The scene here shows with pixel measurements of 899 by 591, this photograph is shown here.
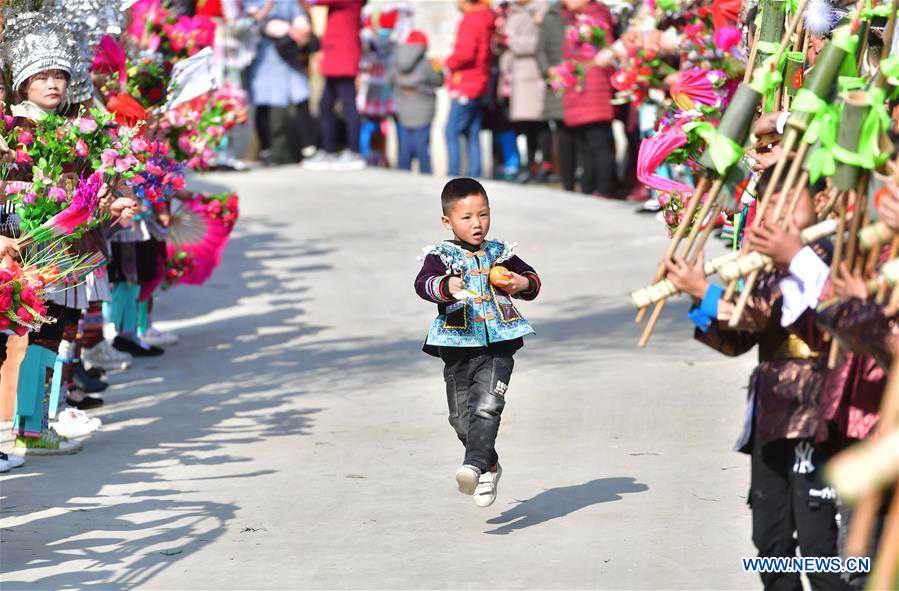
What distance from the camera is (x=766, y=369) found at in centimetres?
455

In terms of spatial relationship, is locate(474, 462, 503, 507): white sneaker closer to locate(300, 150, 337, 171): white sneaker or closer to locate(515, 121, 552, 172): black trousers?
locate(515, 121, 552, 172): black trousers

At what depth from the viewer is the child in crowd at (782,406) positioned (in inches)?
172

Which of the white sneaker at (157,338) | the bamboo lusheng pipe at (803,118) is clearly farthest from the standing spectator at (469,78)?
the bamboo lusheng pipe at (803,118)

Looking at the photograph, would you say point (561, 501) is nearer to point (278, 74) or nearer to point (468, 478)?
point (468, 478)

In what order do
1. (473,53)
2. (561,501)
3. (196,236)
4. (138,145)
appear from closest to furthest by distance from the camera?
(561,501)
(138,145)
(196,236)
(473,53)

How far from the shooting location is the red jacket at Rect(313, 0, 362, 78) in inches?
712

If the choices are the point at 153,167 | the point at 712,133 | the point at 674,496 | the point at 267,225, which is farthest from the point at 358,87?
the point at 712,133

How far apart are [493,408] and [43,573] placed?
5.78 feet

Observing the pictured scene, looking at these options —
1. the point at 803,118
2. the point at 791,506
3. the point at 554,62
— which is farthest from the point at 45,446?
the point at 554,62

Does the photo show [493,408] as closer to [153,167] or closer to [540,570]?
[540,570]

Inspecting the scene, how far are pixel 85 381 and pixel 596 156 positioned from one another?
26.7ft

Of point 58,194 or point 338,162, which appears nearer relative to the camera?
point 58,194

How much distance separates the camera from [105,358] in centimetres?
988

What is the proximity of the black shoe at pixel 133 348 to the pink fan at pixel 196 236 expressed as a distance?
1.77 ft
